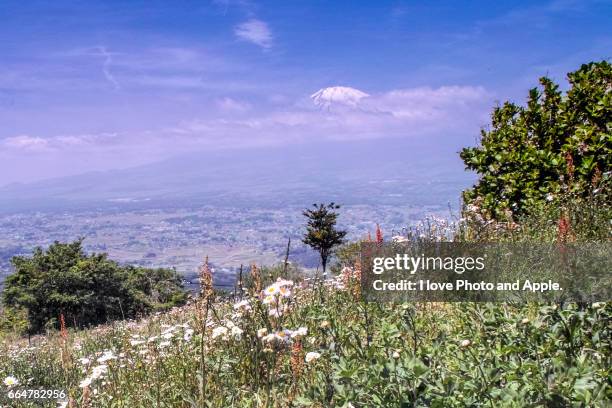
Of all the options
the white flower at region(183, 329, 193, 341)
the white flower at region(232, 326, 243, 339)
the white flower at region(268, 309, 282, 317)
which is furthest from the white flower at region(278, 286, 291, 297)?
the white flower at region(183, 329, 193, 341)

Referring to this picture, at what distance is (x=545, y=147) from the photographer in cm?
1015

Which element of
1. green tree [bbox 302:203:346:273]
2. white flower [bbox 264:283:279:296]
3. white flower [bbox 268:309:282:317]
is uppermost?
white flower [bbox 264:283:279:296]

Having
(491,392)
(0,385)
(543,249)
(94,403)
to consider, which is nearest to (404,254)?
(543,249)

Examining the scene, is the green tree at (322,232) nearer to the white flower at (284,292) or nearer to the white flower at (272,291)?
the white flower at (272,291)

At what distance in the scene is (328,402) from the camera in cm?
304

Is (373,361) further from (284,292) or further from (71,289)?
(71,289)

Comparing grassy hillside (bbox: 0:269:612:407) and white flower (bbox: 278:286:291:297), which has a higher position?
white flower (bbox: 278:286:291:297)

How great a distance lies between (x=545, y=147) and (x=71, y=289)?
2155cm

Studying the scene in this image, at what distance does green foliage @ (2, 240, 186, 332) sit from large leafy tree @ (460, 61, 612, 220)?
1652cm

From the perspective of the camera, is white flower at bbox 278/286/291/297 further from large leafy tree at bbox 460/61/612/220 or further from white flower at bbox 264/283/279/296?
large leafy tree at bbox 460/61/612/220

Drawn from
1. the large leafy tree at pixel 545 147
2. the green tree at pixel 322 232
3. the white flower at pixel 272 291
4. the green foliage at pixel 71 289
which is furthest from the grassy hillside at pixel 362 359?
the green tree at pixel 322 232

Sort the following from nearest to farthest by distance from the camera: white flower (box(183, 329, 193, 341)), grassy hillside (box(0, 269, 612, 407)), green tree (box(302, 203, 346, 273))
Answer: grassy hillside (box(0, 269, 612, 407)), white flower (box(183, 329, 193, 341)), green tree (box(302, 203, 346, 273))

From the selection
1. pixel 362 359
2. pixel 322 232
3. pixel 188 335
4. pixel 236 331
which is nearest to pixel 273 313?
pixel 236 331

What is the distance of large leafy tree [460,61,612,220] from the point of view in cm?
940
